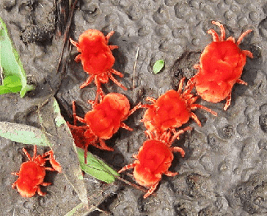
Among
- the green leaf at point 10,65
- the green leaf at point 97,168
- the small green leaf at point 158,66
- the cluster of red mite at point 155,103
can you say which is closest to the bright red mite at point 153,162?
the cluster of red mite at point 155,103

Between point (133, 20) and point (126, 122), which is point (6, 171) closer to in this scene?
point (126, 122)

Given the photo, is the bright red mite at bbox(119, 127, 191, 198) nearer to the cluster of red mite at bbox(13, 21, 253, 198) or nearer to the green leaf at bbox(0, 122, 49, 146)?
the cluster of red mite at bbox(13, 21, 253, 198)

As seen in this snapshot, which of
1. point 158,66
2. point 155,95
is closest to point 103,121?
point 155,95

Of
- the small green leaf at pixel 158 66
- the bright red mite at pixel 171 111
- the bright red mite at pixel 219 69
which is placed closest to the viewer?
the bright red mite at pixel 219 69

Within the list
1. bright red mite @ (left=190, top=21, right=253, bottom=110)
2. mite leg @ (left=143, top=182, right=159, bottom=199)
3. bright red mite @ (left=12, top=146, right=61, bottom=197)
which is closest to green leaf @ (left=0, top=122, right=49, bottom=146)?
bright red mite @ (left=12, top=146, right=61, bottom=197)

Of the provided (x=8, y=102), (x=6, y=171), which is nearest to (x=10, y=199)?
(x=6, y=171)

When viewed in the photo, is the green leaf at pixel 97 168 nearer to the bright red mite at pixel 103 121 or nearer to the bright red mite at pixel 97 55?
the bright red mite at pixel 103 121

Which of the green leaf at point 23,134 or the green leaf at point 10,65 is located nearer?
the green leaf at point 10,65

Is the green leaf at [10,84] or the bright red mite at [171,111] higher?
the green leaf at [10,84]
